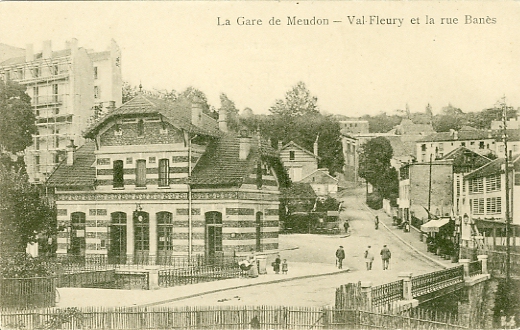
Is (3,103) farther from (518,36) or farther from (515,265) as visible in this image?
(515,265)

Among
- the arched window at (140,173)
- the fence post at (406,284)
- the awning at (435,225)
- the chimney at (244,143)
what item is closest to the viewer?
the fence post at (406,284)

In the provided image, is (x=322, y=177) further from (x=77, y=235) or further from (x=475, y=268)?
(x=77, y=235)

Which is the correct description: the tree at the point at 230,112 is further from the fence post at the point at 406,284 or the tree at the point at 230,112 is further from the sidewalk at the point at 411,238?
the sidewalk at the point at 411,238

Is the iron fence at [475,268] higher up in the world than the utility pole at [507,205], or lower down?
lower down

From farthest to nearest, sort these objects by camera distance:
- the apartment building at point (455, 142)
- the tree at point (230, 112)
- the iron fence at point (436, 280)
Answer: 1. the tree at point (230, 112)
2. the apartment building at point (455, 142)
3. the iron fence at point (436, 280)

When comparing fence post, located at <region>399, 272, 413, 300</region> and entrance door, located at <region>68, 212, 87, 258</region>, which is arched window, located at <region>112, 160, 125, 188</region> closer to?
entrance door, located at <region>68, 212, 87, 258</region>

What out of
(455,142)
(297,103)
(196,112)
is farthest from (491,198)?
(196,112)

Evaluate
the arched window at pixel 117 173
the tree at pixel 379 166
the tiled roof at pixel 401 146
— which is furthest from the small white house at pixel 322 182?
the arched window at pixel 117 173
